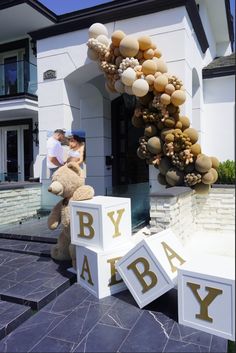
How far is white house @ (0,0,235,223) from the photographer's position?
539 cm

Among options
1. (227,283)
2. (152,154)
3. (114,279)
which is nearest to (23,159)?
(152,154)

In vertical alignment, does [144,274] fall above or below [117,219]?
below

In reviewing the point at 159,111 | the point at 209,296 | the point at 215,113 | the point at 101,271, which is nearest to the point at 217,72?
the point at 215,113

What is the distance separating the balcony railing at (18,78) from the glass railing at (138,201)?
397 cm

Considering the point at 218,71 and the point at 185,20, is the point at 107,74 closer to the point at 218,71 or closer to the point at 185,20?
the point at 185,20

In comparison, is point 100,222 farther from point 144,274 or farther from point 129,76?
point 129,76

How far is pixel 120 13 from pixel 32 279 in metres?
4.87

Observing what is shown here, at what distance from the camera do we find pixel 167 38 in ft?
17.4

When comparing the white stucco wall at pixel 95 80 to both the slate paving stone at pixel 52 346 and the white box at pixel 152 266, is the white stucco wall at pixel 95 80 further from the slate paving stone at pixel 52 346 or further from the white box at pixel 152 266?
the slate paving stone at pixel 52 346

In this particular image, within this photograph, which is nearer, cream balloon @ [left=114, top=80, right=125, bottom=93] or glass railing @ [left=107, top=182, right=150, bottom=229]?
cream balloon @ [left=114, top=80, right=125, bottom=93]

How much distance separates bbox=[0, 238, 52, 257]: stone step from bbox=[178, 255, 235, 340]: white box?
2260 mm

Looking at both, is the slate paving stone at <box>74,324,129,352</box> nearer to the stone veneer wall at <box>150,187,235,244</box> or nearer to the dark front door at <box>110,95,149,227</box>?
the stone veneer wall at <box>150,187,235,244</box>

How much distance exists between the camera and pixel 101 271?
3.06 metres

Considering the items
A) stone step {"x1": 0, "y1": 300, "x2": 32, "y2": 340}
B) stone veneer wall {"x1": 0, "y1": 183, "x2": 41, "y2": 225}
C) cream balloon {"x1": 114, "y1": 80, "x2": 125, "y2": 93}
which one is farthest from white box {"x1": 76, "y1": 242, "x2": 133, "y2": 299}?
stone veneer wall {"x1": 0, "y1": 183, "x2": 41, "y2": 225}
